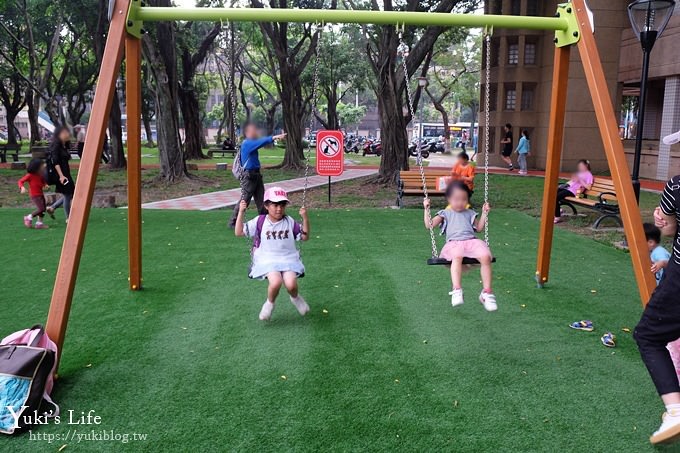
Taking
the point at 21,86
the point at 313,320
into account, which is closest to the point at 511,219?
the point at 313,320

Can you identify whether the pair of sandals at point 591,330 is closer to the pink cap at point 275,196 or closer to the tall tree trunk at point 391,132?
the pink cap at point 275,196

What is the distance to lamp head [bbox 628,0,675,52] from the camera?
7.88 metres

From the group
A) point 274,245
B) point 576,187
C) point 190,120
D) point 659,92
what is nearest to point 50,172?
point 274,245

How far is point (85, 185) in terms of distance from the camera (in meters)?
4.23

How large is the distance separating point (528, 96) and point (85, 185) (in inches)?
926

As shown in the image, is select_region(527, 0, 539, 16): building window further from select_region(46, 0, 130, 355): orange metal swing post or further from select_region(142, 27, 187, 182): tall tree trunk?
select_region(46, 0, 130, 355): orange metal swing post

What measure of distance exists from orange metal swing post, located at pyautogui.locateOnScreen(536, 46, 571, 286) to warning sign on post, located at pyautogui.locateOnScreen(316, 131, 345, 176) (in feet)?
24.2

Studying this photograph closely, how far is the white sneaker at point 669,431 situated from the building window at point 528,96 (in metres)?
23.5

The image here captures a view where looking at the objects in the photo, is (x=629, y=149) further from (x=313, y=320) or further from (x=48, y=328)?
(x=48, y=328)

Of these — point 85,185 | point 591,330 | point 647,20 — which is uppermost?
point 647,20

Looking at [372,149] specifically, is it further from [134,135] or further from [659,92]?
[134,135]

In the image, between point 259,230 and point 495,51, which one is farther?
point 495,51

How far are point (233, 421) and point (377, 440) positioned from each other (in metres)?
0.87

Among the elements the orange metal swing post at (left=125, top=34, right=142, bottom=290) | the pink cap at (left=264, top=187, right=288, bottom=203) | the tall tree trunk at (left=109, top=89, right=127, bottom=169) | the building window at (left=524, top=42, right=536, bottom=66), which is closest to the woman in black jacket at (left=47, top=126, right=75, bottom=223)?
the orange metal swing post at (left=125, top=34, right=142, bottom=290)
